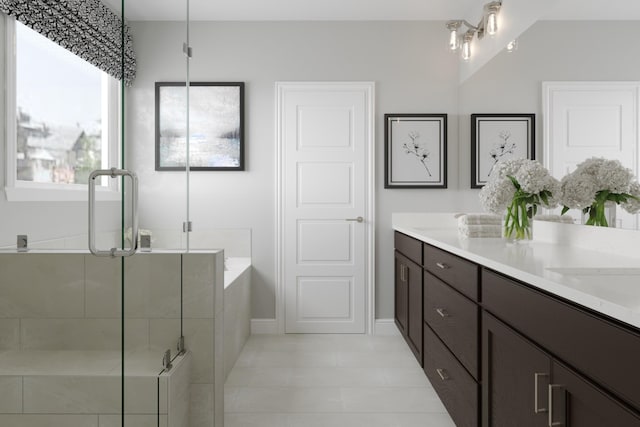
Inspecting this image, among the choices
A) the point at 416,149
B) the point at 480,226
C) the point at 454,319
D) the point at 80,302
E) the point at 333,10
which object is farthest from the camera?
the point at 416,149

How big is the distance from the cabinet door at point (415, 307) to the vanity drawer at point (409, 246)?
0.16 feet

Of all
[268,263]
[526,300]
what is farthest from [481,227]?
[268,263]

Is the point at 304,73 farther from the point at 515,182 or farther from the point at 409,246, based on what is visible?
the point at 515,182

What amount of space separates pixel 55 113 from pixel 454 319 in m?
1.64

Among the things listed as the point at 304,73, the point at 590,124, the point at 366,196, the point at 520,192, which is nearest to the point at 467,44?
the point at 304,73

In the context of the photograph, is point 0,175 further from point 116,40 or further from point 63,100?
point 116,40

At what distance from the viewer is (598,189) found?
67.5 inches

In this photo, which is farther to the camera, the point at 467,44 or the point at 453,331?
the point at 467,44

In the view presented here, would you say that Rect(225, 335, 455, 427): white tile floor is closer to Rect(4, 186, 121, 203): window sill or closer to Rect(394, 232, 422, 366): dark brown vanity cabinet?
Rect(394, 232, 422, 366): dark brown vanity cabinet

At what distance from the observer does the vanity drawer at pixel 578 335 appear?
0.78 meters

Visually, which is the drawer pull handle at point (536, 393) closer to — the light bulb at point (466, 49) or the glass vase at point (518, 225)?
the glass vase at point (518, 225)

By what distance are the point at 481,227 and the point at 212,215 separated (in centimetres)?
206

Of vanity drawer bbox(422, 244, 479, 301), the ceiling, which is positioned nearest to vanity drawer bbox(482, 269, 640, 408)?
vanity drawer bbox(422, 244, 479, 301)

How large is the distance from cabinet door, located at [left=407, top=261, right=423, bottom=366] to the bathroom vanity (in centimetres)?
17
